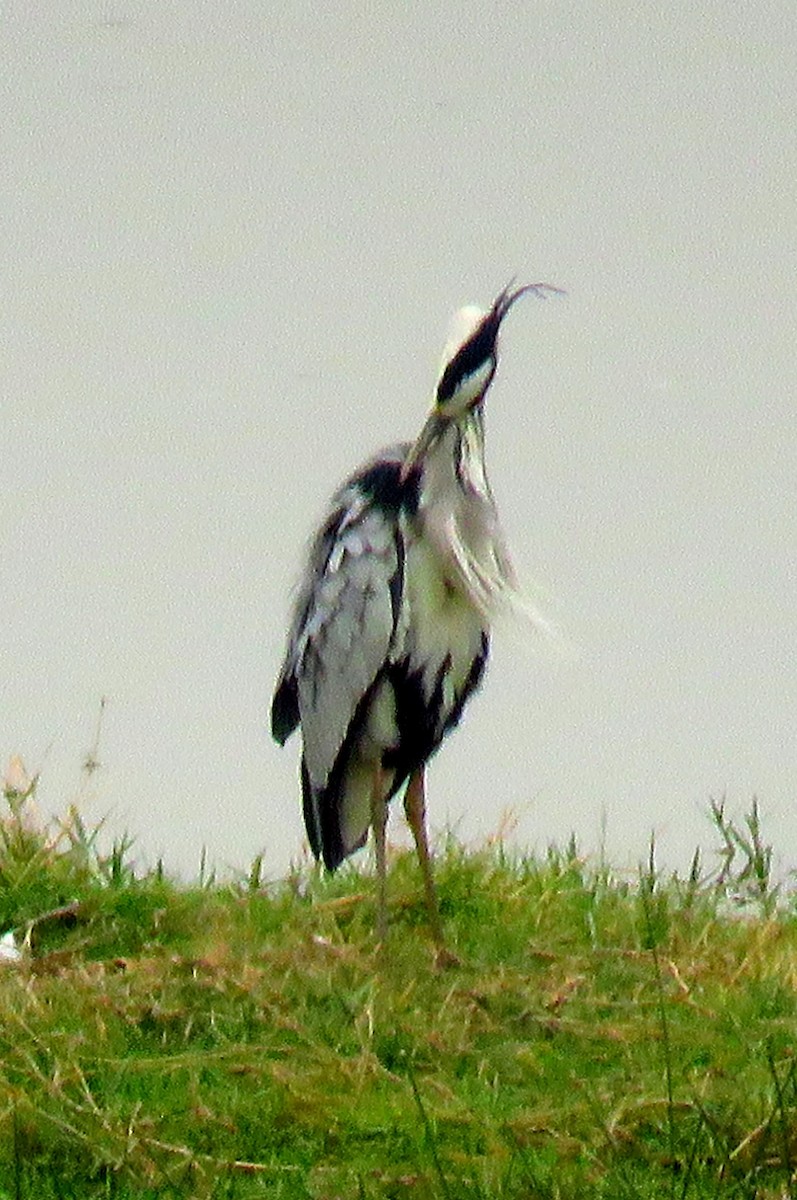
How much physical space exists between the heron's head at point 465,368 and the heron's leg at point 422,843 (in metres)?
0.96

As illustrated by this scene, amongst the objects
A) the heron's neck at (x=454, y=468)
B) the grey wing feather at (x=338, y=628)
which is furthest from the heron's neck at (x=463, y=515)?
the grey wing feather at (x=338, y=628)

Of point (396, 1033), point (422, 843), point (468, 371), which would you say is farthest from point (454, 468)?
point (396, 1033)

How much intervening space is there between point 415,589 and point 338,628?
0.93ft

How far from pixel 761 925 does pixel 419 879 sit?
1006 millimetres

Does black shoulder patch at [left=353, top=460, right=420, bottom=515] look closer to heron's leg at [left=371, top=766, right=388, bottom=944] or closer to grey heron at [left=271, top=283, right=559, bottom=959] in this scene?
grey heron at [left=271, top=283, right=559, bottom=959]

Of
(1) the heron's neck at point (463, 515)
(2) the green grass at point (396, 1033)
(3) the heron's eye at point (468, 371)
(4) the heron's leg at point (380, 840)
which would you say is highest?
(3) the heron's eye at point (468, 371)

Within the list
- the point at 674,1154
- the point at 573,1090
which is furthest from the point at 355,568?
the point at 674,1154

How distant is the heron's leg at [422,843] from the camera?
6.20m

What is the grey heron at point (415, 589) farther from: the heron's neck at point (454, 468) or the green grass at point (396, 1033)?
the green grass at point (396, 1033)

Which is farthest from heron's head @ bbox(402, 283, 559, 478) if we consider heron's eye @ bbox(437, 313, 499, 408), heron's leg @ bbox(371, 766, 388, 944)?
heron's leg @ bbox(371, 766, 388, 944)

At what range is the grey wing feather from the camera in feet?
20.7

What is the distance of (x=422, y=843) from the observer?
6500mm

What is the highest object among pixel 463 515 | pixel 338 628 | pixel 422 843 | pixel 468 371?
pixel 468 371

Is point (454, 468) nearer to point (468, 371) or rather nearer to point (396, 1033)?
point (468, 371)
